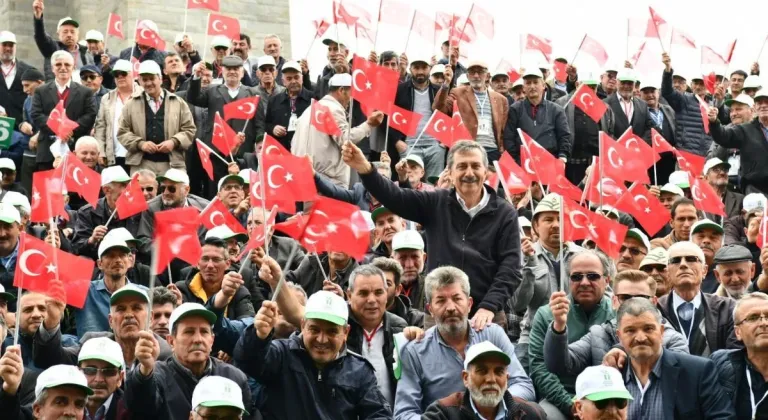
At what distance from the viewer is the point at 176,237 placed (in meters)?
11.8

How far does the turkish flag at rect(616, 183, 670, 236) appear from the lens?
1477 centimetres

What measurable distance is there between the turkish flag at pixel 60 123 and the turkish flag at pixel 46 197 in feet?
9.95

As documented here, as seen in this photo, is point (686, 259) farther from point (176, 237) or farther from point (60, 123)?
point (60, 123)

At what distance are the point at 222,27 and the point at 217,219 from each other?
8.57 metres

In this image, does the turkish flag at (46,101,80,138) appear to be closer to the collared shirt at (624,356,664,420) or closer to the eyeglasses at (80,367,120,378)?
the eyeglasses at (80,367,120,378)

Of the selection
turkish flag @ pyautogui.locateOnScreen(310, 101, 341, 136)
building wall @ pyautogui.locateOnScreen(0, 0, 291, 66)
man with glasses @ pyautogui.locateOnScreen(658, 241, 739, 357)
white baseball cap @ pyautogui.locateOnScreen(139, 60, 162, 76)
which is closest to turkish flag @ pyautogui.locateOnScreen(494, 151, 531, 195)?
turkish flag @ pyautogui.locateOnScreen(310, 101, 341, 136)

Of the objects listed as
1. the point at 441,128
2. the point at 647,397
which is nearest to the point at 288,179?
the point at 647,397

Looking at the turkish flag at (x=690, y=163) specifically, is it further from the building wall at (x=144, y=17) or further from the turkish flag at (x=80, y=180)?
the building wall at (x=144, y=17)

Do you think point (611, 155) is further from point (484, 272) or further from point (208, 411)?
point (208, 411)

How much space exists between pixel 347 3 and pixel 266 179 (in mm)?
9504

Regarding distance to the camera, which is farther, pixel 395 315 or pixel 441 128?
pixel 441 128

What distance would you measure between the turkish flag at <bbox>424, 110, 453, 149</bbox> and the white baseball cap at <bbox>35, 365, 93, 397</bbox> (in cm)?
820

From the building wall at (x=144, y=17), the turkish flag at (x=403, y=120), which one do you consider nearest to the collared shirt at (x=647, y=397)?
the turkish flag at (x=403, y=120)

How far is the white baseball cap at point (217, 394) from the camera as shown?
8.94 meters
